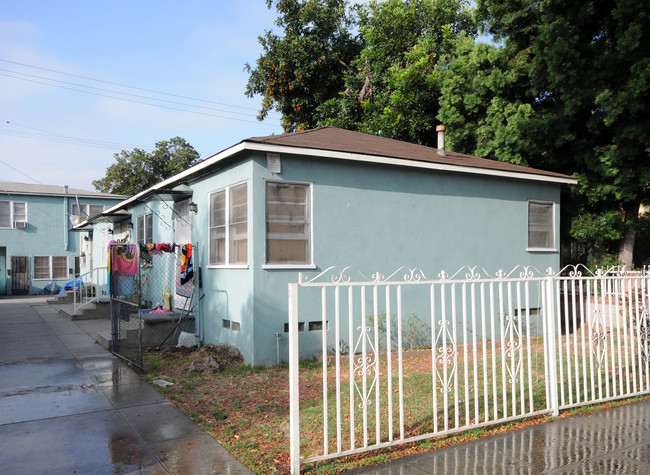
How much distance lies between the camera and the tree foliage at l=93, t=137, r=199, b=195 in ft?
135

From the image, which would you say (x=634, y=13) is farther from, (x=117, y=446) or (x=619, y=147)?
(x=117, y=446)

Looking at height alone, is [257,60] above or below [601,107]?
above

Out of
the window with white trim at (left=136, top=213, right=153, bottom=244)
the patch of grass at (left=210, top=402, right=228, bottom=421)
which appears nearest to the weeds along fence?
the patch of grass at (left=210, top=402, right=228, bottom=421)

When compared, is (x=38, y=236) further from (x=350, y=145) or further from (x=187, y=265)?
(x=350, y=145)

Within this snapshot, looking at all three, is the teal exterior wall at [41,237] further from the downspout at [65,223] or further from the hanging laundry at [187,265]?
the hanging laundry at [187,265]

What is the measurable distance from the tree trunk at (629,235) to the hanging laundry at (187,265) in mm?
10987

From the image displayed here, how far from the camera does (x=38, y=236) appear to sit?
90.6 ft

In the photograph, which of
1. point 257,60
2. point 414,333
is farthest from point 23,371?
point 257,60

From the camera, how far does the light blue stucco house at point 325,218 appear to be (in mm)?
8594

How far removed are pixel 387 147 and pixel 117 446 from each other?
810 cm

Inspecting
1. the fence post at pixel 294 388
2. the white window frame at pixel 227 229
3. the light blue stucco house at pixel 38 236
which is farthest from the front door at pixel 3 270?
the fence post at pixel 294 388

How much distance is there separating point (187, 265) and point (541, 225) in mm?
8256

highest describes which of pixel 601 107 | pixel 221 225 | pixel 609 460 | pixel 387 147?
pixel 601 107

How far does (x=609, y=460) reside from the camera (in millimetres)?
4531
